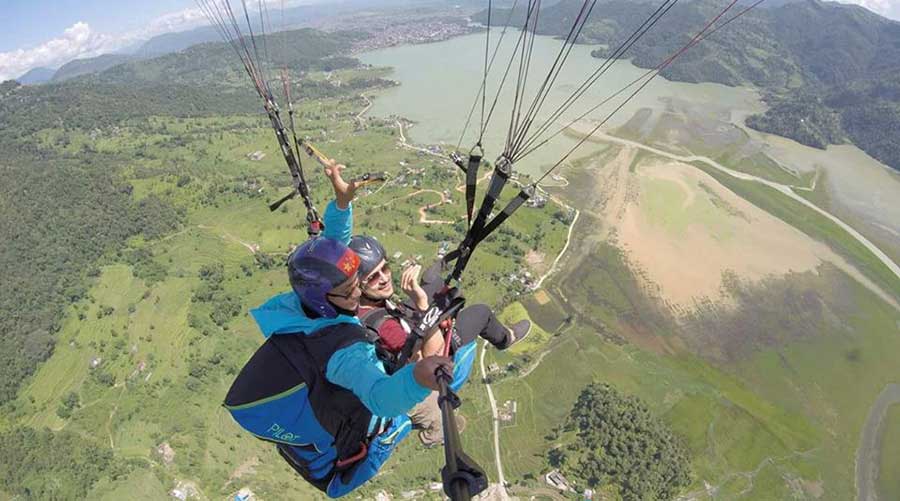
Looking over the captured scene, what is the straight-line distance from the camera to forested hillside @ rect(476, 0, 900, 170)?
4034 cm

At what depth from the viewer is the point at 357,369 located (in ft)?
4.87

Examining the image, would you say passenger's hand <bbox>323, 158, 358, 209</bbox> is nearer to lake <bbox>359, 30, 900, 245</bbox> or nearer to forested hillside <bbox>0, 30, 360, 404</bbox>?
forested hillside <bbox>0, 30, 360, 404</bbox>

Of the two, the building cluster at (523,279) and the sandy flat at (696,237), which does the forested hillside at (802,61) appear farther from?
the building cluster at (523,279)

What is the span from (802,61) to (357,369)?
75.9 metres

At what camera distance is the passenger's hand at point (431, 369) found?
122 cm

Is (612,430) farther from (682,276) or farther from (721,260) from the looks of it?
(721,260)

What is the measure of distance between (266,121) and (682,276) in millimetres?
40039

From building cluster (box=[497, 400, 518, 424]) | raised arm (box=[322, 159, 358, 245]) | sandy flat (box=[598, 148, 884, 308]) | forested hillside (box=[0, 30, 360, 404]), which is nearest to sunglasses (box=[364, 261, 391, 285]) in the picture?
raised arm (box=[322, 159, 358, 245])

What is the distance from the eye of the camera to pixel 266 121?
46.2 metres

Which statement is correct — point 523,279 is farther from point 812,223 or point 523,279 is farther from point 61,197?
point 61,197

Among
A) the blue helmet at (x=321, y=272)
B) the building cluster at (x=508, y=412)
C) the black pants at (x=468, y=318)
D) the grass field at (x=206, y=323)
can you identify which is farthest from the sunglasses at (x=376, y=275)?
the building cluster at (x=508, y=412)

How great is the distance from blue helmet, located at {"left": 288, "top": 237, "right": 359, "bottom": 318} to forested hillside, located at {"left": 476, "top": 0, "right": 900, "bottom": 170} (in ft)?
158

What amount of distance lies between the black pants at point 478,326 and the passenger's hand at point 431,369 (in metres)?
1.22

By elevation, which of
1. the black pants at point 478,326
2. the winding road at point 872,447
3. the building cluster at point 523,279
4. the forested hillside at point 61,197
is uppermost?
the black pants at point 478,326
